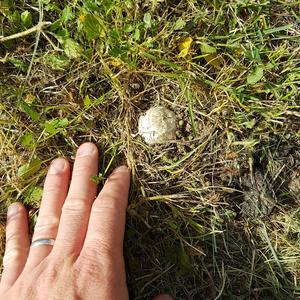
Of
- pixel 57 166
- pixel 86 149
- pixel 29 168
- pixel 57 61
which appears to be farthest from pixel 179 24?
pixel 29 168

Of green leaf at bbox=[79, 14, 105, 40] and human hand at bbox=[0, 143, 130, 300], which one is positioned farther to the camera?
green leaf at bbox=[79, 14, 105, 40]

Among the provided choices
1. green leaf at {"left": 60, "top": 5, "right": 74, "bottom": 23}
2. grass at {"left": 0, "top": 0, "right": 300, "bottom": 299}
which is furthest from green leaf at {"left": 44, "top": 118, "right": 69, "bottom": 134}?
green leaf at {"left": 60, "top": 5, "right": 74, "bottom": 23}

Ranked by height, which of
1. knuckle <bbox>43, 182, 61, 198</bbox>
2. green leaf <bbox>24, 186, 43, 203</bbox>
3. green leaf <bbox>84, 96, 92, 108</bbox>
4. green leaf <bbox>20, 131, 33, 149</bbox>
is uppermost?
green leaf <bbox>84, 96, 92, 108</bbox>

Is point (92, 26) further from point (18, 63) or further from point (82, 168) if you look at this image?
point (82, 168)

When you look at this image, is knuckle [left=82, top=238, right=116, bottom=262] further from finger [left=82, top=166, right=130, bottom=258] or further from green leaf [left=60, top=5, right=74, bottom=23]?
green leaf [left=60, top=5, right=74, bottom=23]

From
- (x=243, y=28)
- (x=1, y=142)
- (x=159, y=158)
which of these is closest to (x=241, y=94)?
(x=243, y=28)

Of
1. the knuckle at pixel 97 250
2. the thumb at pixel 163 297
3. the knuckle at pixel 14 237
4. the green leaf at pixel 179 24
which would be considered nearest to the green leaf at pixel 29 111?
the knuckle at pixel 14 237

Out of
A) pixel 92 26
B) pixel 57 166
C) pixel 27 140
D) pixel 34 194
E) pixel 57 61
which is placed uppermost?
pixel 92 26

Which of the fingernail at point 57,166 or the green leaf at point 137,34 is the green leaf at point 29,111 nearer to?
the fingernail at point 57,166
